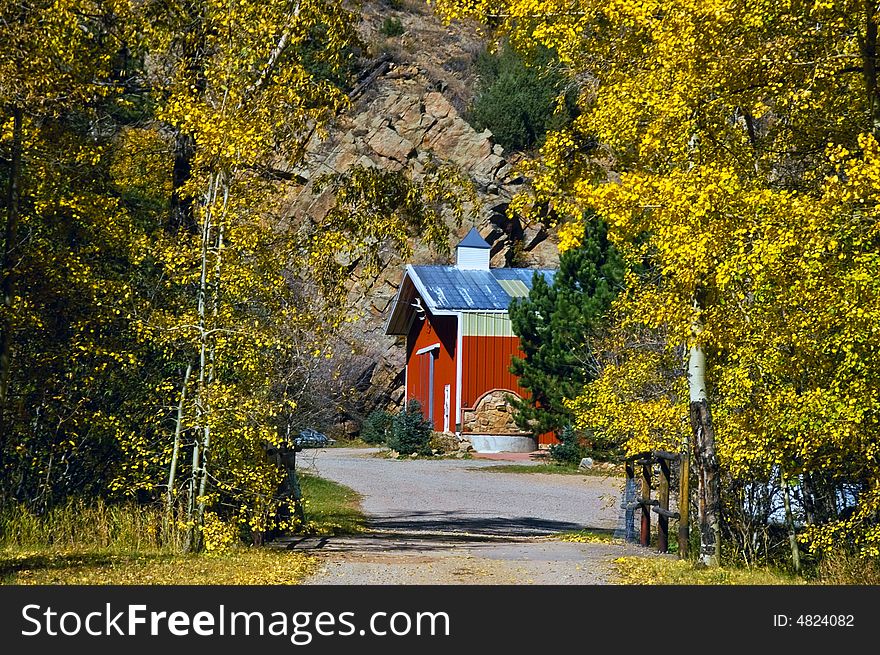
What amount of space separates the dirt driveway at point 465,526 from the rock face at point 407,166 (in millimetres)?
11463

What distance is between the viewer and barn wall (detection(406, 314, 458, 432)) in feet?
135

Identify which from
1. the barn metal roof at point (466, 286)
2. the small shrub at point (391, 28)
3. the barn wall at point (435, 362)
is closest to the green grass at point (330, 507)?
the barn metal roof at point (466, 286)

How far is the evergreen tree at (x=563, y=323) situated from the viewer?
101 ft

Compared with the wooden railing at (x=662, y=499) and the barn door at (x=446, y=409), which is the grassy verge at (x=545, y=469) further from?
the wooden railing at (x=662, y=499)

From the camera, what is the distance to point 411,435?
3800 centimetres

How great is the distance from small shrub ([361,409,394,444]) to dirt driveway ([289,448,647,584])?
18.3ft

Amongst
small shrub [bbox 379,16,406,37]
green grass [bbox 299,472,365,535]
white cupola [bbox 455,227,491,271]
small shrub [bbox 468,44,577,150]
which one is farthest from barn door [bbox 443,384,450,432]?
small shrub [bbox 379,16,406,37]

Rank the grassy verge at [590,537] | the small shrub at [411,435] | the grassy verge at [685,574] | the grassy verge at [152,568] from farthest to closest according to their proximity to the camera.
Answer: the small shrub at [411,435] < the grassy verge at [590,537] < the grassy verge at [685,574] < the grassy verge at [152,568]

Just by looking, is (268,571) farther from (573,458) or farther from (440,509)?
(573,458)

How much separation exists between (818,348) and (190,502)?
23.1 ft

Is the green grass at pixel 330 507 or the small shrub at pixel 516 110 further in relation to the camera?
the small shrub at pixel 516 110

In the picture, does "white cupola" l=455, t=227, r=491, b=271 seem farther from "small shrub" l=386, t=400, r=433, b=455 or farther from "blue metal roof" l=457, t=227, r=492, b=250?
"small shrub" l=386, t=400, r=433, b=455

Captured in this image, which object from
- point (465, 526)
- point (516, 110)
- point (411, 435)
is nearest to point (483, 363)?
point (411, 435)

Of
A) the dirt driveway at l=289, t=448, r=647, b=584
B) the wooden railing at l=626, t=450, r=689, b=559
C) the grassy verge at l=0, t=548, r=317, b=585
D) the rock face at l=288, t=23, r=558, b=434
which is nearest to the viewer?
the grassy verge at l=0, t=548, r=317, b=585
